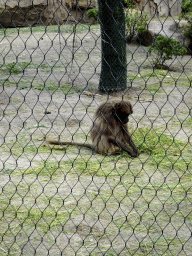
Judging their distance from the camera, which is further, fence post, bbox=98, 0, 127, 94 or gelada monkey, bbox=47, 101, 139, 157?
fence post, bbox=98, 0, 127, 94

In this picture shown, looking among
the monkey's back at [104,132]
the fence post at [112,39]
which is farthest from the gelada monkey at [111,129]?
the fence post at [112,39]

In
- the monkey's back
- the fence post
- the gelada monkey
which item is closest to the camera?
the gelada monkey

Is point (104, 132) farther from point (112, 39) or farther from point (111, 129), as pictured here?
point (112, 39)

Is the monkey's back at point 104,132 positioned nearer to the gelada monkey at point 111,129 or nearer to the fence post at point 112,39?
the gelada monkey at point 111,129

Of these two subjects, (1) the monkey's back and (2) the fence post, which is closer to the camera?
(1) the monkey's back

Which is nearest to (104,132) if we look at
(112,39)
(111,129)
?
(111,129)

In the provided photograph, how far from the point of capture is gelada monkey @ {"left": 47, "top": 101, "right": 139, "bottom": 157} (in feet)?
16.5

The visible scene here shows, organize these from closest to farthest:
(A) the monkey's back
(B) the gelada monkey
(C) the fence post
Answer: (B) the gelada monkey, (A) the monkey's back, (C) the fence post

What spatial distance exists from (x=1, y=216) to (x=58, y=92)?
15.7 ft

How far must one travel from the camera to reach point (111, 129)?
5.25 meters

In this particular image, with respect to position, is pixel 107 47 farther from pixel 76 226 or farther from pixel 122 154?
pixel 76 226

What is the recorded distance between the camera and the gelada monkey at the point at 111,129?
503 centimetres

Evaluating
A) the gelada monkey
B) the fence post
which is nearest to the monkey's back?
the gelada monkey

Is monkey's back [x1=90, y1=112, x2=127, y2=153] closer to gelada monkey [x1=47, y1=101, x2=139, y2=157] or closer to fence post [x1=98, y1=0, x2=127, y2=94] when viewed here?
gelada monkey [x1=47, y1=101, x2=139, y2=157]
